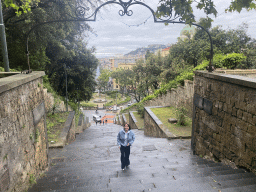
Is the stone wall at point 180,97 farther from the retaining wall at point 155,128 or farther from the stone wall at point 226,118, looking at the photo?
the stone wall at point 226,118

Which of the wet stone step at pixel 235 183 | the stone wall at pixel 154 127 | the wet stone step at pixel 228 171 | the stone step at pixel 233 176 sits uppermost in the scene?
the wet stone step at pixel 235 183

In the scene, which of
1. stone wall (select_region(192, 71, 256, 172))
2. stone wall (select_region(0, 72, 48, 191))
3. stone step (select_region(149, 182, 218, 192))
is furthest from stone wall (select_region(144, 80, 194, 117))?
stone wall (select_region(0, 72, 48, 191))

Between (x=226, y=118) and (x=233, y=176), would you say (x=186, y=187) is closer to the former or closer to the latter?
(x=233, y=176)

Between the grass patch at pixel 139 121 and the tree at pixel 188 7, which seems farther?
the grass patch at pixel 139 121

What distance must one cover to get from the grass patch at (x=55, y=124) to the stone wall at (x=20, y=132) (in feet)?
10.7

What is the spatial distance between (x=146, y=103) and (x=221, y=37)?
900cm

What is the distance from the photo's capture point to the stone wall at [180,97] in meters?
10.9

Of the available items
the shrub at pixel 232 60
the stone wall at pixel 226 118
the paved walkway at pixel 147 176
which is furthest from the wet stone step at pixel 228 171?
the shrub at pixel 232 60

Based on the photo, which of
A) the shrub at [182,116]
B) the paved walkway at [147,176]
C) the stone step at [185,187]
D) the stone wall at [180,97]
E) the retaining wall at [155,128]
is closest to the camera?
the stone step at [185,187]

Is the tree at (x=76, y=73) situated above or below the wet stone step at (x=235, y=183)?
above

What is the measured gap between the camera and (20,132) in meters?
3.36

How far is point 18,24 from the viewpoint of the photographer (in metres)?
10.4

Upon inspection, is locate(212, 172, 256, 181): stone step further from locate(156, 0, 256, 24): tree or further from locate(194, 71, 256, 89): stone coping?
locate(156, 0, 256, 24): tree

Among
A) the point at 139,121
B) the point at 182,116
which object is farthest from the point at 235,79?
the point at 139,121
